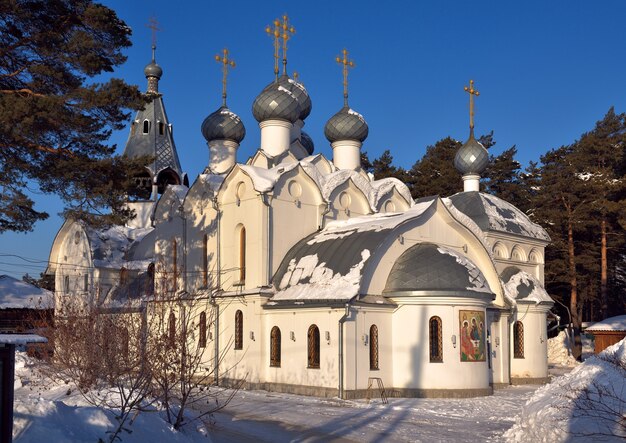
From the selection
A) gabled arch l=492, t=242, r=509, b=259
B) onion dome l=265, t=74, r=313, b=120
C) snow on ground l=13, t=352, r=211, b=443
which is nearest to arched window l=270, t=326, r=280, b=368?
gabled arch l=492, t=242, r=509, b=259

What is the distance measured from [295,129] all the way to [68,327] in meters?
15.1

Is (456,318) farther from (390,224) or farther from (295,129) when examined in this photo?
(295,129)

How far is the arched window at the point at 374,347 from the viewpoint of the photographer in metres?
16.7

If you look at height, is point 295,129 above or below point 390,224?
above

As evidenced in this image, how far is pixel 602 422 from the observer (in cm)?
852

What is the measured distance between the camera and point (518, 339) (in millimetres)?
21047

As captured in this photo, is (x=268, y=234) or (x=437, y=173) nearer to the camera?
(x=268, y=234)

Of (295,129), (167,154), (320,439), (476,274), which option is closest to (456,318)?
Answer: (476,274)

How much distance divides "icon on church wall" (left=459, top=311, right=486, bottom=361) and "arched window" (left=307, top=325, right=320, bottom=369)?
10.6ft

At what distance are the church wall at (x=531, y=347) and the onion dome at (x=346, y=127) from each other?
25.1 feet

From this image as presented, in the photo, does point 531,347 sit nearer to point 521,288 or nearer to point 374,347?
point 521,288

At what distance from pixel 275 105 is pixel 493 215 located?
25.0ft

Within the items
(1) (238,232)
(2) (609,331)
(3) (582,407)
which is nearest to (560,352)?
(2) (609,331)

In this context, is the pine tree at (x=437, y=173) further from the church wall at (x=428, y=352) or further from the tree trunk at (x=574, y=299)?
the church wall at (x=428, y=352)
